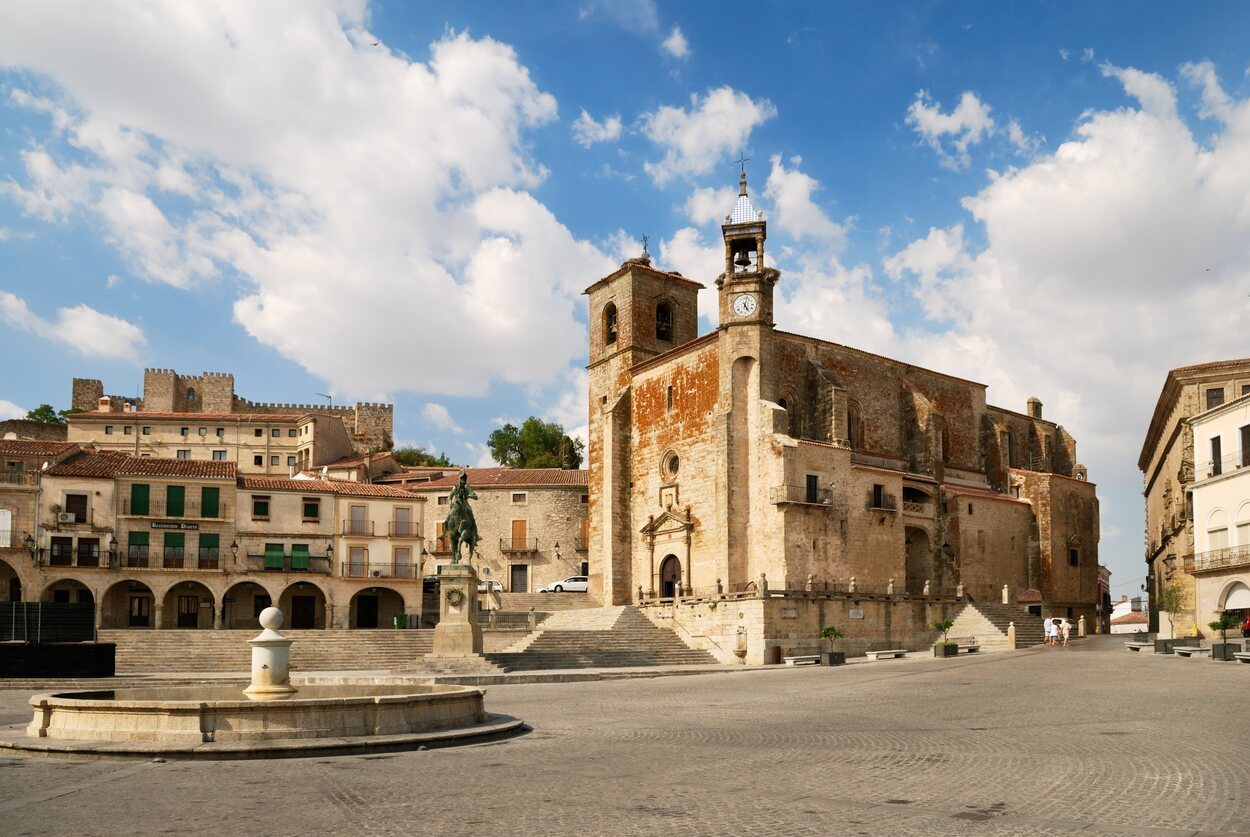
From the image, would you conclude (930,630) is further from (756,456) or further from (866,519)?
(756,456)

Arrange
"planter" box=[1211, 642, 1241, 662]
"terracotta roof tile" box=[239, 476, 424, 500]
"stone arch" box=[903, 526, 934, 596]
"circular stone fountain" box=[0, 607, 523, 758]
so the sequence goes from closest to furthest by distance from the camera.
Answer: "circular stone fountain" box=[0, 607, 523, 758]
"planter" box=[1211, 642, 1241, 662]
"terracotta roof tile" box=[239, 476, 424, 500]
"stone arch" box=[903, 526, 934, 596]

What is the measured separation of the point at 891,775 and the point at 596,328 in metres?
43.5

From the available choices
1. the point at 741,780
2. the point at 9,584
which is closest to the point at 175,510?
the point at 9,584

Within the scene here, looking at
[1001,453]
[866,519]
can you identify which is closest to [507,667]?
[866,519]

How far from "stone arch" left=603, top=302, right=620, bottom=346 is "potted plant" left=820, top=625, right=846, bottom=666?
59.9 ft

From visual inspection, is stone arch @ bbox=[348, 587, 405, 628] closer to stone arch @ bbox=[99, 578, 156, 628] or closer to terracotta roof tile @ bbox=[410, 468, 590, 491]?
stone arch @ bbox=[99, 578, 156, 628]

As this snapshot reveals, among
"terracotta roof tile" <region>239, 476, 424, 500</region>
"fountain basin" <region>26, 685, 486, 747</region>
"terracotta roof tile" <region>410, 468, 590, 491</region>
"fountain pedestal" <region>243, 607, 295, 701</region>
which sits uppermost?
"terracotta roof tile" <region>410, 468, 590, 491</region>

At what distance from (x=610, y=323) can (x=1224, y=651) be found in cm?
3133

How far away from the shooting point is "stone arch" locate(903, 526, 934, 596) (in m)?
46.9

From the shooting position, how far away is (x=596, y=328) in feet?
174

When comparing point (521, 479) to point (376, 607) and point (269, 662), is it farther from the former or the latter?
point (269, 662)

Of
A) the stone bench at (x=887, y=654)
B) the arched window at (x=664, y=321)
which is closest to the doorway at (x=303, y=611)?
the arched window at (x=664, y=321)

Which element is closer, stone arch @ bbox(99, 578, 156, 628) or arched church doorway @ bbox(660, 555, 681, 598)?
stone arch @ bbox(99, 578, 156, 628)

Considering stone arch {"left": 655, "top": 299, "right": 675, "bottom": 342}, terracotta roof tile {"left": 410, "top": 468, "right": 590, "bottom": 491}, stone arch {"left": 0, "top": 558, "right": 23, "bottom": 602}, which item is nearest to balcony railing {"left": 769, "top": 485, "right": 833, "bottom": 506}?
stone arch {"left": 655, "top": 299, "right": 675, "bottom": 342}
